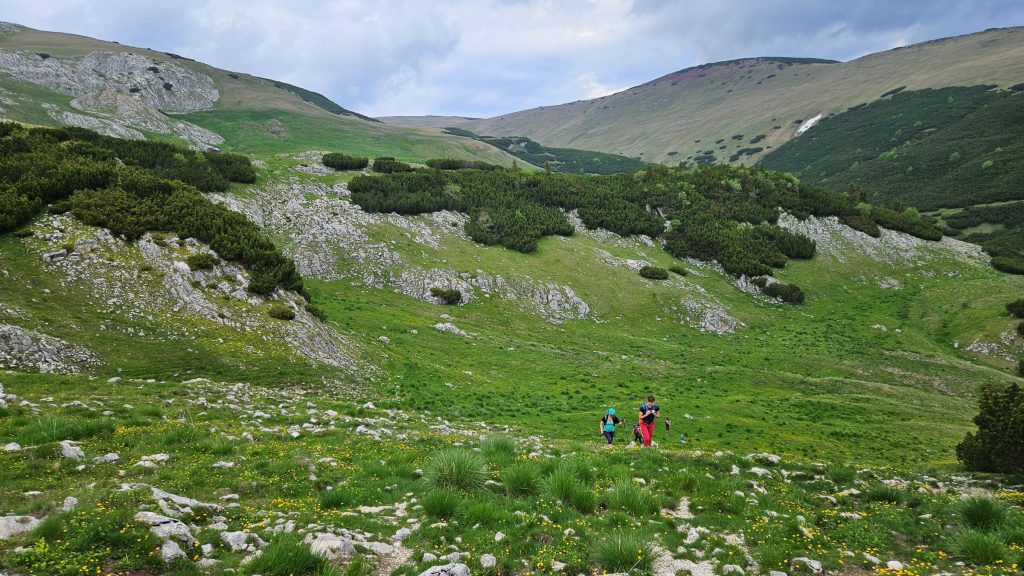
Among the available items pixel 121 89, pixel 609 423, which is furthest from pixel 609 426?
pixel 121 89

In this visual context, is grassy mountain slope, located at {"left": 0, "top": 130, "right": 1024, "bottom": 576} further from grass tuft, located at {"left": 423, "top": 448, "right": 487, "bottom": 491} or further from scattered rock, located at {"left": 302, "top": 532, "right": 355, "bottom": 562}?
scattered rock, located at {"left": 302, "top": 532, "right": 355, "bottom": 562}

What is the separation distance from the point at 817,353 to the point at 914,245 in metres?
40.1

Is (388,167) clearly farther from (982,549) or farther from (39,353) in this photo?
(982,549)

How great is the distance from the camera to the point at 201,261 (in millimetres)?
25078

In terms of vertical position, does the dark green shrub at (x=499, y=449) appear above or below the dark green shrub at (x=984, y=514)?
below

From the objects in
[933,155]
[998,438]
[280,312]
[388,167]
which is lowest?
[998,438]

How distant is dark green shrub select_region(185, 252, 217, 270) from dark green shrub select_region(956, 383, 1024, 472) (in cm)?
3650

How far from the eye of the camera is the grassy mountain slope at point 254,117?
92000 mm

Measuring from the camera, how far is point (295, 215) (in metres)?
49.6

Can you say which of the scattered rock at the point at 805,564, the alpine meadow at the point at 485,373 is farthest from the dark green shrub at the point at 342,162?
the scattered rock at the point at 805,564

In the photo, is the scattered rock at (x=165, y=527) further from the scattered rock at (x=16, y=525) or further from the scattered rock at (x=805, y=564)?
the scattered rock at (x=805, y=564)

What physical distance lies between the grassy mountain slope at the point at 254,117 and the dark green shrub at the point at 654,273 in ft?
247

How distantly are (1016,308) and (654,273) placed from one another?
34.3 metres

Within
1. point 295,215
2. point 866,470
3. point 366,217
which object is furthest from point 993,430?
point 295,215
